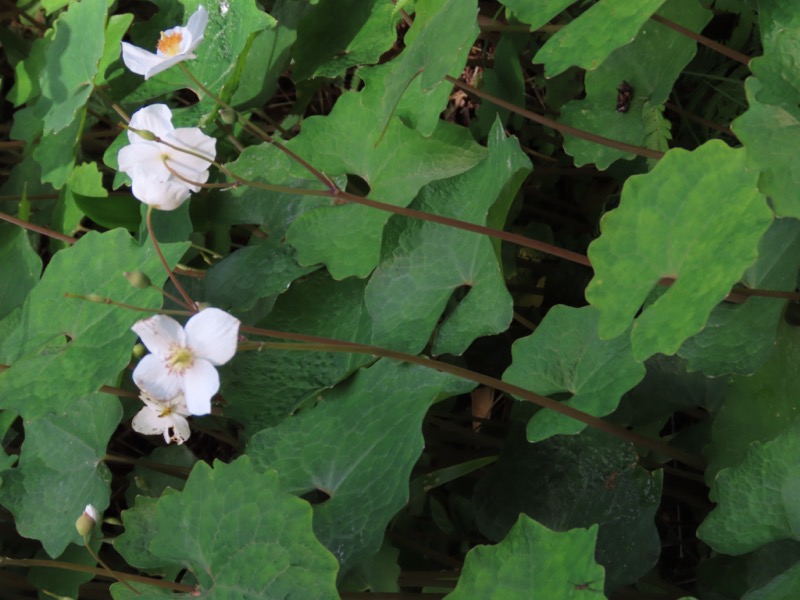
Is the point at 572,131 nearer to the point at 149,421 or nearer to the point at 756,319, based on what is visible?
the point at 756,319

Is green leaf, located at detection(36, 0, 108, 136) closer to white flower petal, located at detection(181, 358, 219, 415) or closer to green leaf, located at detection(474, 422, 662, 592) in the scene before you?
white flower petal, located at detection(181, 358, 219, 415)

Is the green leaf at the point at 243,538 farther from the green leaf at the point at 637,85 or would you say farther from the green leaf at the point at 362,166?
the green leaf at the point at 637,85

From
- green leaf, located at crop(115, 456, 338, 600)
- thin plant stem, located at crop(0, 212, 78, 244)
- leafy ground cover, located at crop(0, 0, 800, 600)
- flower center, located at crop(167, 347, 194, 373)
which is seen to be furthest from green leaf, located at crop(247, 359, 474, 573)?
thin plant stem, located at crop(0, 212, 78, 244)

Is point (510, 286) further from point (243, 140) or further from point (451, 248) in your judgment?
point (243, 140)

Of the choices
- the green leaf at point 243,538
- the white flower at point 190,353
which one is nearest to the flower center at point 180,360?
the white flower at point 190,353

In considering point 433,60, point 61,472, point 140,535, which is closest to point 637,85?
point 433,60

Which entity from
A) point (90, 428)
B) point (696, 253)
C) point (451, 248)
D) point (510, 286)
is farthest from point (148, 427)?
point (696, 253)

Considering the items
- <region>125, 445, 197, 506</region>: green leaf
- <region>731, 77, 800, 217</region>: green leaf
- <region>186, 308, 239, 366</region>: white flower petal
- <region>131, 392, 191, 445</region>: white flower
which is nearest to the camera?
<region>731, 77, 800, 217</region>: green leaf
